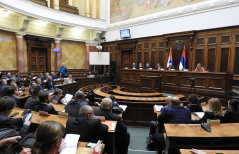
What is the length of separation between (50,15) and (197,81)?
9.33 metres

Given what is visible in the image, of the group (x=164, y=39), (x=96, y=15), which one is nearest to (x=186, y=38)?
(x=164, y=39)

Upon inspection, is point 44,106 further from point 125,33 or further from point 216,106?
point 125,33

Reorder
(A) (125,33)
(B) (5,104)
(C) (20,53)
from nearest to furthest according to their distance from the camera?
(B) (5,104) < (C) (20,53) < (A) (125,33)

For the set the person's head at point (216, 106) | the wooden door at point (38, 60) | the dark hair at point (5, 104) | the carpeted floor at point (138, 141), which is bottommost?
the carpeted floor at point (138, 141)

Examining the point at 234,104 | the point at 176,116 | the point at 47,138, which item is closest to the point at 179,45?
the point at 234,104

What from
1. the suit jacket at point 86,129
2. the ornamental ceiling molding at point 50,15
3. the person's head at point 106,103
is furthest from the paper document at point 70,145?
the ornamental ceiling molding at point 50,15

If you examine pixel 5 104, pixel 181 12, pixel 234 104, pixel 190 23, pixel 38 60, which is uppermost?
pixel 181 12

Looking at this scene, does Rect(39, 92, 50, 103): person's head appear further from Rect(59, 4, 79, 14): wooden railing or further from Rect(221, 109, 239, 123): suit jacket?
Rect(59, 4, 79, 14): wooden railing

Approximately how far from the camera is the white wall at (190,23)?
6.84m

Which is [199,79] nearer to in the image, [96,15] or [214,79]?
[214,79]

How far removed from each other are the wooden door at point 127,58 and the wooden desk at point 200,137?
9346 mm

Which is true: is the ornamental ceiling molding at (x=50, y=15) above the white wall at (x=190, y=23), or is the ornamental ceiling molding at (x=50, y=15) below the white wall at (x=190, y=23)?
above

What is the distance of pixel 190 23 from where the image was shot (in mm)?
8094

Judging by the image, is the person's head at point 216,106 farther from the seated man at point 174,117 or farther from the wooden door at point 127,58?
the wooden door at point 127,58
